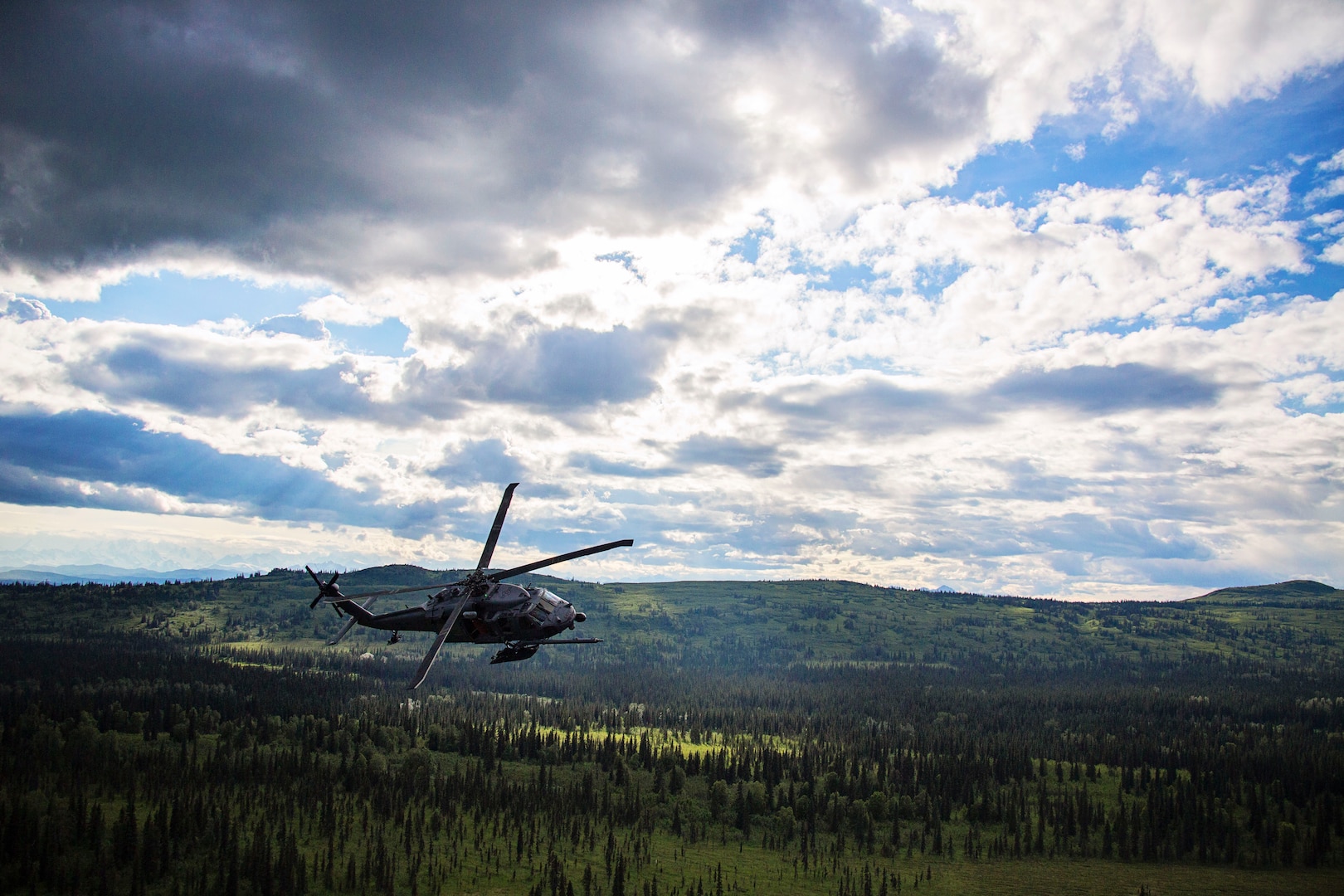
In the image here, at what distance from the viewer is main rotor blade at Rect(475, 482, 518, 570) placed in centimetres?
5638

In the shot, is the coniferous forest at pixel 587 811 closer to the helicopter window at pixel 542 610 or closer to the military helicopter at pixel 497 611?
the military helicopter at pixel 497 611

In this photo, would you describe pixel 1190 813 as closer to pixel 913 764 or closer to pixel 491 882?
pixel 913 764

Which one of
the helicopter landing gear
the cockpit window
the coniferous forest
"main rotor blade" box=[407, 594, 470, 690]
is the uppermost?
the cockpit window

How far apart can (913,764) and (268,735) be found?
447 feet

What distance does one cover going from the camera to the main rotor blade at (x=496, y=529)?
56.4 metres

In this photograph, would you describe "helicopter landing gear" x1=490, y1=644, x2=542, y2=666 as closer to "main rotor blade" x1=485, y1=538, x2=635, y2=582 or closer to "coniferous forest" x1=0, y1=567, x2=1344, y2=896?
"main rotor blade" x1=485, y1=538, x2=635, y2=582

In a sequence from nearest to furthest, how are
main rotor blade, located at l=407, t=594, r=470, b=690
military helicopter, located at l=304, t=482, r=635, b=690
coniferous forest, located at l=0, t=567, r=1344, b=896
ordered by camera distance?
main rotor blade, located at l=407, t=594, r=470, b=690
military helicopter, located at l=304, t=482, r=635, b=690
coniferous forest, located at l=0, t=567, r=1344, b=896

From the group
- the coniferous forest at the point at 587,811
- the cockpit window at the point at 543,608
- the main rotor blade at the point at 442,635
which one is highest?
the cockpit window at the point at 543,608

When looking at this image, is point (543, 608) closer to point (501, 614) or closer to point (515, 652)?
point (501, 614)

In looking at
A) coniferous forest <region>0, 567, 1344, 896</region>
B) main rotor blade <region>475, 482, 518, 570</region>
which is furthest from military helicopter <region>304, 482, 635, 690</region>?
coniferous forest <region>0, 567, 1344, 896</region>

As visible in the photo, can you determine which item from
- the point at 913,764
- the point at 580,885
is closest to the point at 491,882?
the point at 580,885

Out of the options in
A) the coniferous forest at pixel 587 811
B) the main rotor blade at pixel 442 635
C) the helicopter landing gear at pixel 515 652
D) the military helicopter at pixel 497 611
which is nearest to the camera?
the main rotor blade at pixel 442 635

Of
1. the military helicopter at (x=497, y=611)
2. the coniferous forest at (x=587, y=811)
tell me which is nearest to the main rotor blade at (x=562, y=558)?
the military helicopter at (x=497, y=611)

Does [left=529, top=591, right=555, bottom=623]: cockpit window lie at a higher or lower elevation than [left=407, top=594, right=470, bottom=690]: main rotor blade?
higher
